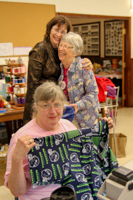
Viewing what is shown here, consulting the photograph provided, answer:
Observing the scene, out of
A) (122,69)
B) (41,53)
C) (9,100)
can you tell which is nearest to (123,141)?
(9,100)

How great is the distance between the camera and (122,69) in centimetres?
673

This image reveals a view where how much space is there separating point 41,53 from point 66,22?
36 centimetres

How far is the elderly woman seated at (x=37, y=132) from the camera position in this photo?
1354 millimetres

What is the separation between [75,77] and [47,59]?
302 mm

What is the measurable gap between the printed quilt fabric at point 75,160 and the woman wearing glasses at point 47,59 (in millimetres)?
903

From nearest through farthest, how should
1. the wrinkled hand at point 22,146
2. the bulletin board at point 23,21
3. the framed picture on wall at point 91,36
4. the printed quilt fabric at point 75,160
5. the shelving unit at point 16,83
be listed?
the wrinkled hand at point 22,146, the printed quilt fabric at point 75,160, the shelving unit at point 16,83, the bulletin board at point 23,21, the framed picture on wall at point 91,36

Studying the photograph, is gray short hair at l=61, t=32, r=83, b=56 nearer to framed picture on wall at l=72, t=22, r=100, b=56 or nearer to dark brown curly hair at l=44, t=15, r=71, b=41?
dark brown curly hair at l=44, t=15, r=71, b=41

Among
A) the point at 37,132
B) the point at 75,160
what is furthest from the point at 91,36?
the point at 75,160

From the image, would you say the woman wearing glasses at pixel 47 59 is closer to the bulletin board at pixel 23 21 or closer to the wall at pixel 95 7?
the bulletin board at pixel 23 21

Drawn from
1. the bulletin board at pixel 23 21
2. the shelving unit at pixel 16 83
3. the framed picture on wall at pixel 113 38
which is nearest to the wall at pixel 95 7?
the bulletin board at pixel 23 21

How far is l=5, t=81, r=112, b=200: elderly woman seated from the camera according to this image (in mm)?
1354

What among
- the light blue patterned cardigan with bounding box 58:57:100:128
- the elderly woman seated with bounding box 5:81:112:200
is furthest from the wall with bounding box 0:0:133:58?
the elderly woman seated with bounding box 5:81:112:200

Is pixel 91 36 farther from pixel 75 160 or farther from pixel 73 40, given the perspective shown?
pixel 75 160

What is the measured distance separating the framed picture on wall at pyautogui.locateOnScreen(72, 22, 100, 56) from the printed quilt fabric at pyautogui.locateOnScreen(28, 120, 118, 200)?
695 centimetres
